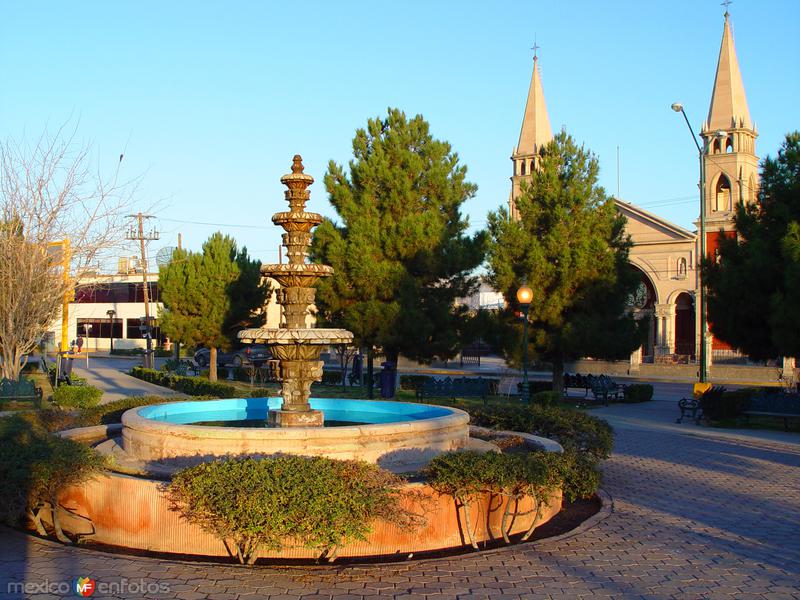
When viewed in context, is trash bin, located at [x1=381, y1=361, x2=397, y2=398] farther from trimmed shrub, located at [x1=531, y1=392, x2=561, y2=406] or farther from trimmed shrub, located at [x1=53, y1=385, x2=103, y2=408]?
trimmed shrub, located at [x1=53, y1=385, x2=103, y2=408]

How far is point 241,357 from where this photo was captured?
136ft

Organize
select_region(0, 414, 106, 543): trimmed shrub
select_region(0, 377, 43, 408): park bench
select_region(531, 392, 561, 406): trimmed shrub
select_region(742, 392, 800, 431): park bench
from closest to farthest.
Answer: select_region(0, 414, 106, 543): trimmed shrub → select_region(742, 392, 800, 431): park bench → select_region(0, 377, 43, 408): park bench → select_region(531, 392, 561, 406): trimmed shrub

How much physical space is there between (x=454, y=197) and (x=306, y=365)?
1382 centimetres

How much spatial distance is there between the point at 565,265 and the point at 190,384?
13011 mm

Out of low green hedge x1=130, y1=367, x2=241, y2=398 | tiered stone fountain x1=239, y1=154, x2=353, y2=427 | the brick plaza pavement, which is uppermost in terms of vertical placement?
tiered stone fountain x1=239, y1=154, x2=353, y2=427

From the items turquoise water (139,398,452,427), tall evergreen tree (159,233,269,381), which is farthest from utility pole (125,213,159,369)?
turquoise water (139,398,452,427)

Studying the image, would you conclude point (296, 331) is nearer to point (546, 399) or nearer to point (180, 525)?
point (180, 525)

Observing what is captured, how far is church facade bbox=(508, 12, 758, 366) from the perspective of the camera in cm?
4288

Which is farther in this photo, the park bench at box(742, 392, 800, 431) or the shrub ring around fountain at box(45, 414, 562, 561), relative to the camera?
the park bench at box(742, 392, 800, 431)

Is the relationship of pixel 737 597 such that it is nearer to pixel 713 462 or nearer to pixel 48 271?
pixel 713 462

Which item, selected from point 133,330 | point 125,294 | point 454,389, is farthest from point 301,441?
point 125,294

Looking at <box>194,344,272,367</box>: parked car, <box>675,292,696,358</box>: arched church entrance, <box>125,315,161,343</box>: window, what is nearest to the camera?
<box>194,344,272,367</box>: parked car

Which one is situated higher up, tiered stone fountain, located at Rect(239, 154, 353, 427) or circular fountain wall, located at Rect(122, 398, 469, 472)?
tiered stone fountain, located at Rect(239, 154, 353, 427)

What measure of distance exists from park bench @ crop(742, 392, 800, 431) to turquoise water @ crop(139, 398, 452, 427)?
9.45 metres
